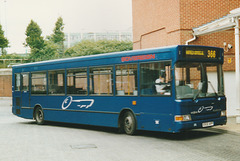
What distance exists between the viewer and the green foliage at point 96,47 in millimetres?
71062

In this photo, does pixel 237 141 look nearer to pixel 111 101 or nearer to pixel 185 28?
pixel 111 101

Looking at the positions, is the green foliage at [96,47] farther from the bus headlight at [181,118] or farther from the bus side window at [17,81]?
the bus headlight at [181,118]

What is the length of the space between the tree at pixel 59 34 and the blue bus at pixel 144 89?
61.2 meters

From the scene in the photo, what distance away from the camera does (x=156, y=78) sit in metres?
10.8

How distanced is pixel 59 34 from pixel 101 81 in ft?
212

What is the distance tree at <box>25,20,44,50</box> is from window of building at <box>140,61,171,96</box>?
183ft

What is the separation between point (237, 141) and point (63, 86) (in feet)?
24.6

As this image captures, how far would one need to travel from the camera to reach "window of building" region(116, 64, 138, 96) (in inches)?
456

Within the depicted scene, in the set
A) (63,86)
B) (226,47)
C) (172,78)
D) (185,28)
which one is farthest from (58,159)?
(226,47)

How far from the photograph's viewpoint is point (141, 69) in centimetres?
1137

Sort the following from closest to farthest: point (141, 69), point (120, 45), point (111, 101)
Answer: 1. point (141, 69)
2. point (111, 101)
3. point (120, 45)

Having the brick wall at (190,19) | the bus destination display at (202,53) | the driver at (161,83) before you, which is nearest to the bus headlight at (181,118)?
the driver at (161,83)

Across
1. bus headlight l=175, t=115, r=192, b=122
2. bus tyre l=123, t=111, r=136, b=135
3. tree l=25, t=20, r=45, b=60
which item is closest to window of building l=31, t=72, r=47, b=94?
bus tyre l=123, t=111, r=136, b=135

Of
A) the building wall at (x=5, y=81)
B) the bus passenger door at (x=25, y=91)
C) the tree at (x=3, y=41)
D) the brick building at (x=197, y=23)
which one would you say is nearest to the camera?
the brick building at (x=197, y=23)
